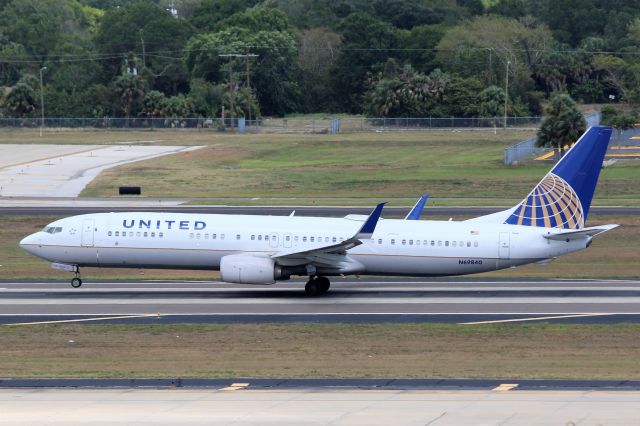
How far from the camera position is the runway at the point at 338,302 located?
36.9m

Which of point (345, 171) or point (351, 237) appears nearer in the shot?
point (351, 237)

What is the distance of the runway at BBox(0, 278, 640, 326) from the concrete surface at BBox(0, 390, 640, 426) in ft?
36.1

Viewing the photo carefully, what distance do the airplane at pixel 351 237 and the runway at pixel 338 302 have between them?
3.83 ft

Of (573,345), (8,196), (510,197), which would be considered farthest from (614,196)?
(573,345)

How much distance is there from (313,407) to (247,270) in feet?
55.0

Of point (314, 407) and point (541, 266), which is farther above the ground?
point (314, 407)

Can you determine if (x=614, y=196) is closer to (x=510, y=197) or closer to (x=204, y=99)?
(x=510, y=197)

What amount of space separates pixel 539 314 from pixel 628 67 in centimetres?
12311

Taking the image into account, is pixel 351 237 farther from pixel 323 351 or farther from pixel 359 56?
pixel 359 56

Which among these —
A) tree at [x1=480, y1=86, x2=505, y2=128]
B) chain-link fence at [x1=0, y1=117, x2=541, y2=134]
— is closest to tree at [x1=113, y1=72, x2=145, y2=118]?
chain-link fence at [x1=0, y1=117, x2=541, y2=134]

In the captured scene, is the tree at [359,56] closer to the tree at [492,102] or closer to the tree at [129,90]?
the tree at [492,102]

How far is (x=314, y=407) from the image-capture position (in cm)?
2359

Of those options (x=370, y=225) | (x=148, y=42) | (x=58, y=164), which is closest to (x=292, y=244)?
(x=370, y=225)

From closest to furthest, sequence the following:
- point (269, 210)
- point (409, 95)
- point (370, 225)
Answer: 1. point (370, 225)
2. point (269, 210)
3. point (409, 95)
